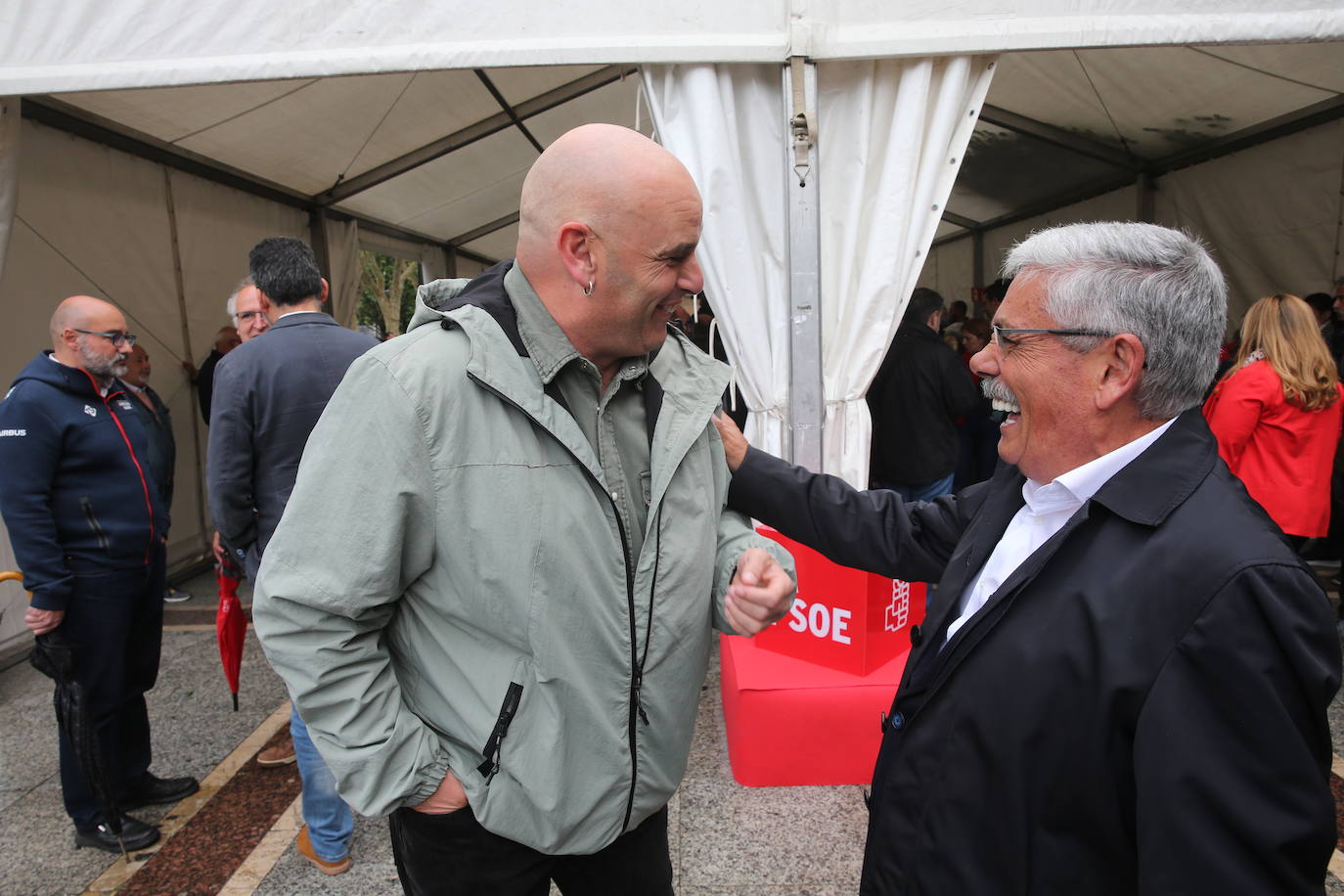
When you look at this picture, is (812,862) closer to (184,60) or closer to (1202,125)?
(184,60)

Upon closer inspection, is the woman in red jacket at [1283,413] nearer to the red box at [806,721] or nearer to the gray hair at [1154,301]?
the red box at [806,721]

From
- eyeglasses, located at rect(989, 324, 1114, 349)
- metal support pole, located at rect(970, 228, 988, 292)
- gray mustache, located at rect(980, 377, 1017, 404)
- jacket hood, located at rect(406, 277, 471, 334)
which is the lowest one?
gray mustache, located at rect(980, 377, 1017, 404)

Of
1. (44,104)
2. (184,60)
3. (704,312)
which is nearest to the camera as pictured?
(184,60)

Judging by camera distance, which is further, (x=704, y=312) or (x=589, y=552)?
(x=704, y=312)

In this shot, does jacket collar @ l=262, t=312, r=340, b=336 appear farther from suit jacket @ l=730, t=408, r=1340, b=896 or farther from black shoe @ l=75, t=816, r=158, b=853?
suit jacket @ l=730, t=408, r=1340, b=896

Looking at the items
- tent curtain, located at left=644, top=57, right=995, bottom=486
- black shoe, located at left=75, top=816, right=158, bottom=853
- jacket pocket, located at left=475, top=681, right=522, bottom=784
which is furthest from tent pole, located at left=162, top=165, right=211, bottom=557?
jacket pocket, located at left=475, top=681, right=522, bottom=784

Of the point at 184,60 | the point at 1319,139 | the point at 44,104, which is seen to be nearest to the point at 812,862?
the point at 184,60

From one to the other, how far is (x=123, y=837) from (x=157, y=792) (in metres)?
0.28

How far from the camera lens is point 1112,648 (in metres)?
1.06

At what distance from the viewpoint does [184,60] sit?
2.96 metres

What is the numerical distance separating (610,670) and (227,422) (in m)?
1.78

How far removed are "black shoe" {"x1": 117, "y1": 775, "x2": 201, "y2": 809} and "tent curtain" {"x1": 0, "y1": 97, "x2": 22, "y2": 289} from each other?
84.3 inches

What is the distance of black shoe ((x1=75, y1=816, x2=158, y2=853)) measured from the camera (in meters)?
2.80

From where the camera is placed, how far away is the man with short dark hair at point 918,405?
181 inches
